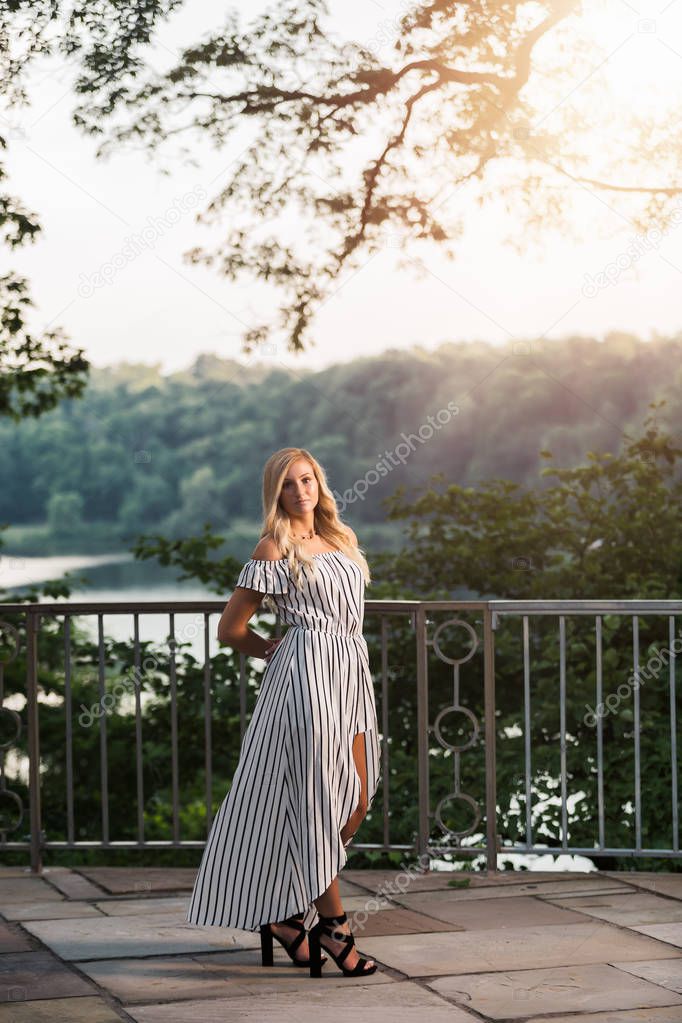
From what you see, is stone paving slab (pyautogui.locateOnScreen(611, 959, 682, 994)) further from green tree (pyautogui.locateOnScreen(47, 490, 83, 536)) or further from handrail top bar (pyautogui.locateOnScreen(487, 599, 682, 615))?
green tree (pyautogui.locateOnScreen(47, 490, 83, 536))

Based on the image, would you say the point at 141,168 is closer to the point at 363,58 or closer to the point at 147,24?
the point at 147,24

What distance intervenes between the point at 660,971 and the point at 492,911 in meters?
0.90

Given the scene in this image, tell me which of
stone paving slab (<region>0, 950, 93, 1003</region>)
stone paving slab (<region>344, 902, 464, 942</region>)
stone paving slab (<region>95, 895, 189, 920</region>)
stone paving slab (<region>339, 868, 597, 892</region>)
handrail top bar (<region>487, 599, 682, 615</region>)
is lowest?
stone paving slab (<region>339, 868, 597, 892</region>)

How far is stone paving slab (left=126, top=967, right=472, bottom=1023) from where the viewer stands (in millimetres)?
3414

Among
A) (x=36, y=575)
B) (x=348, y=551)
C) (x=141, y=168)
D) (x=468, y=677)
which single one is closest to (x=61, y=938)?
(x=348, y=551)

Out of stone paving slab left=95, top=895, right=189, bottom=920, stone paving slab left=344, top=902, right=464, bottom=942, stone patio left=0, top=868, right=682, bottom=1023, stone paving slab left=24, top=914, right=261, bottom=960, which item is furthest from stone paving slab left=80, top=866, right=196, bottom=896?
stone paving slab left=344, top=902, right=464, bottom=942

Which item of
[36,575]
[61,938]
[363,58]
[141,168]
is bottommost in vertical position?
[61,938]

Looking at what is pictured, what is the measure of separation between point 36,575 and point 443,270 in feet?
10.7

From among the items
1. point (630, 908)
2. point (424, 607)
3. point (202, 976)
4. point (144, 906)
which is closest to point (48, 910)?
point (144, 906)

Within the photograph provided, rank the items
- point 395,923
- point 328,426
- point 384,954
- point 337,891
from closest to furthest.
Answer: point 337,891, point 384,954, point 395,923, point 328,426

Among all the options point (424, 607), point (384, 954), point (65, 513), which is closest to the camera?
point (384, 954)

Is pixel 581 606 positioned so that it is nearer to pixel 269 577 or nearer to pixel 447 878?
pixel 447 878

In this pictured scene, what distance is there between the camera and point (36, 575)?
8.30 metres

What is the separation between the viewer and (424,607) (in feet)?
16.9
